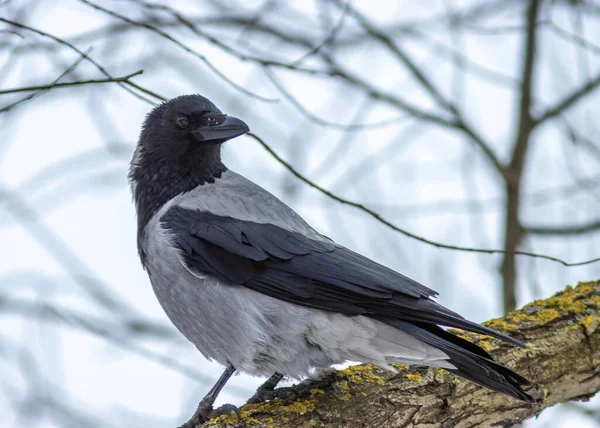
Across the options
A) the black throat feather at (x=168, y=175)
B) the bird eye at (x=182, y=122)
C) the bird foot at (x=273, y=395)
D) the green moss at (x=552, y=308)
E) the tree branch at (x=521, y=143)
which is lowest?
the bird foot at (x=273, y=395)

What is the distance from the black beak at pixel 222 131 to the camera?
4926 millimetres

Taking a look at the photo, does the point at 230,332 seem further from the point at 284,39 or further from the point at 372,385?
the point at 284,39

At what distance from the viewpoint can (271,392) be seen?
4.34 m

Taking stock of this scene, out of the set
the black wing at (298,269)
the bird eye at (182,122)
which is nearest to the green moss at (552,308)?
the black wing at (298,269)

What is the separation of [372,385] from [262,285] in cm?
82

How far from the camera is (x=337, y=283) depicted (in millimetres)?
4125

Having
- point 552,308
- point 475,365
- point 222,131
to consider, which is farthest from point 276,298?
point 552,308

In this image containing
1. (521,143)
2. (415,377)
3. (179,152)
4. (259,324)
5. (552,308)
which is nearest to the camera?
(259,324)

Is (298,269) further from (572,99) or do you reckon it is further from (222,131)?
(572,99)

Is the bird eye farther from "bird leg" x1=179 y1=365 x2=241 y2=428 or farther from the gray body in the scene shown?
"bird leg" x1=179 y1=365 x2=241 y2=428

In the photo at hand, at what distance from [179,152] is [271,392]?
1.74 metres

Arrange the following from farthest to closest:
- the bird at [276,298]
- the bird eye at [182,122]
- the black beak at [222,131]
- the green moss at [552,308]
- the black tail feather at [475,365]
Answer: the bird eye at [182,122] → the black beak at [222,131] → the green moss at [552,308] → the bird at [276,298] → the black tail feather at [475,365]

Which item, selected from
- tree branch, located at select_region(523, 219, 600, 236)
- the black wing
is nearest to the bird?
the black wing

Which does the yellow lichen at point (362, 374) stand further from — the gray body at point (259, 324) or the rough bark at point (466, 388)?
the gray body at point (259, 324)
